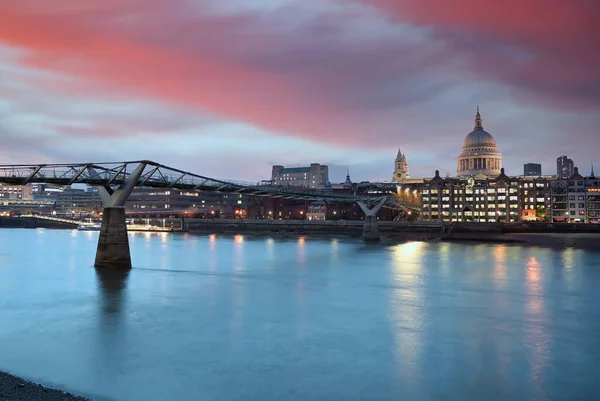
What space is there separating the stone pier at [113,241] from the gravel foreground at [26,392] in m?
26.7

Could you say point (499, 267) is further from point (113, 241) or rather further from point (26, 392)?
point (26, 392)

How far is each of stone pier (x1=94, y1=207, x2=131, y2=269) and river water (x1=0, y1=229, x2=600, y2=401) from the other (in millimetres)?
1749

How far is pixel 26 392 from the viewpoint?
15141 millimetres

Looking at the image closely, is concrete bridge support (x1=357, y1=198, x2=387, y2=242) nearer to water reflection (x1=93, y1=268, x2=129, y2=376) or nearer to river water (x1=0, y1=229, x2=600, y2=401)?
river water (x1=0, y1=229, x2=600, y2=401)

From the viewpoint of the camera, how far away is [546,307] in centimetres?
3173

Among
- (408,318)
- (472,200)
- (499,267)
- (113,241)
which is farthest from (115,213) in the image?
(472,200)

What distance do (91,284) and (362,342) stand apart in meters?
24.7

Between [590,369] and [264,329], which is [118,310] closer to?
[264,329]

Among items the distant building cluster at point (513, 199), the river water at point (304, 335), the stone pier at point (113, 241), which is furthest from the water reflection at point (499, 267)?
the distant building cluster at point (513, 199)

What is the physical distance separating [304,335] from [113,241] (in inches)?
1048

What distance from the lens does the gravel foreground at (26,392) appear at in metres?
14.6

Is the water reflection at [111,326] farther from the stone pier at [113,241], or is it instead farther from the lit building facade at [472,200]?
the lit building facade at [472,200]

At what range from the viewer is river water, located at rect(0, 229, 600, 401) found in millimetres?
17141

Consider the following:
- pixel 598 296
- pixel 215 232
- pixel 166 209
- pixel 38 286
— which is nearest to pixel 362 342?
pixel 598 296
